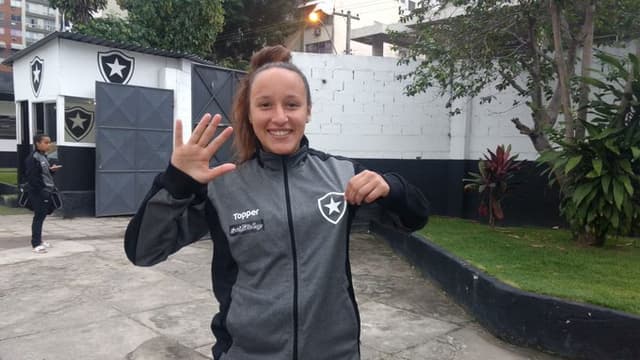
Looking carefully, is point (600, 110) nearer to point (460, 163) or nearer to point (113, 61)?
point (460, 163)

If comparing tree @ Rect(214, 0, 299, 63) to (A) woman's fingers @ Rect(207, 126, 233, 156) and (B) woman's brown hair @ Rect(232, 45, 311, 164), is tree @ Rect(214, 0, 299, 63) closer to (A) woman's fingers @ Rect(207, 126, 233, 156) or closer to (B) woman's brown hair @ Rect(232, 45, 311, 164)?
(B) woman's brown hair @ Rect(232, 45, 311, 164)

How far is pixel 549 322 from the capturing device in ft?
12.1

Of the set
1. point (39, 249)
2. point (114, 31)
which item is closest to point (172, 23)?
point (114, 31)

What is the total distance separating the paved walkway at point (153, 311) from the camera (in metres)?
3.69

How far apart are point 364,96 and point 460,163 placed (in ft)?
6.63

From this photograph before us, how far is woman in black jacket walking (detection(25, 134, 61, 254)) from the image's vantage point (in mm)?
6695

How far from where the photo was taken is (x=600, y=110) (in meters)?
5.54

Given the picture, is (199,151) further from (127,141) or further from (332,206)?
(127,141)

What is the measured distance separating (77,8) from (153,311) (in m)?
12.5

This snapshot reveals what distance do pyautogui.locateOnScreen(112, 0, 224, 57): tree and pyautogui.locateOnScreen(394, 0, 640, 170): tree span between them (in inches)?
279

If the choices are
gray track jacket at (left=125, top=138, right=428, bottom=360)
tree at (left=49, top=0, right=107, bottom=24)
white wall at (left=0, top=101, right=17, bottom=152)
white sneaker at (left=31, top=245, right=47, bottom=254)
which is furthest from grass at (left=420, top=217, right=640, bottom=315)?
white wall at (left=0, top=101, right=17, bottom=152)

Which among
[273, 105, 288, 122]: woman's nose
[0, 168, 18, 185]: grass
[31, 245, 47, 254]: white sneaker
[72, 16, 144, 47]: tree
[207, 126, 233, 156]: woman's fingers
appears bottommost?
[31, 245, 47, 254]: white sneaker

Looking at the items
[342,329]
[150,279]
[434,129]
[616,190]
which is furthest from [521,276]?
[434,129]

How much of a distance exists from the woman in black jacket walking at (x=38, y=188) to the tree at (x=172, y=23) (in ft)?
23.0
